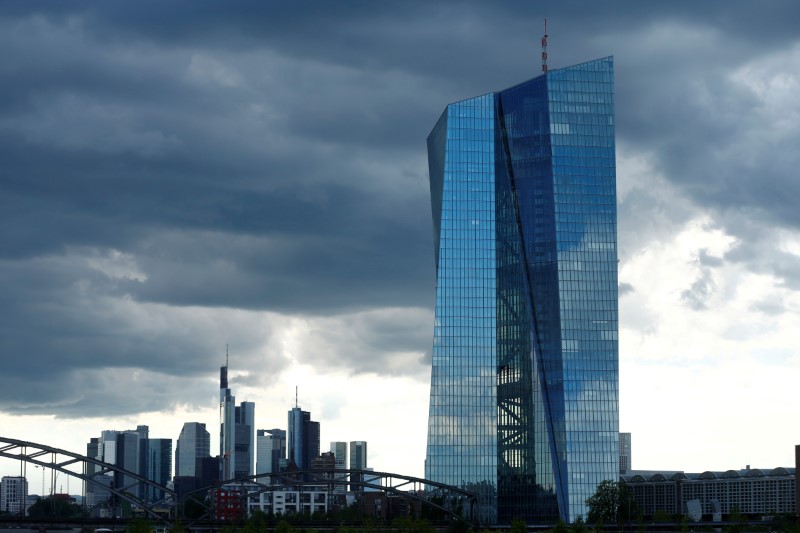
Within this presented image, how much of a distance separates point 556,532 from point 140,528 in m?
60.4

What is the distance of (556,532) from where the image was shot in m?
200

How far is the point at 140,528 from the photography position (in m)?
194
